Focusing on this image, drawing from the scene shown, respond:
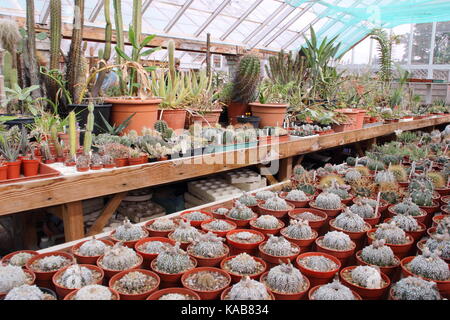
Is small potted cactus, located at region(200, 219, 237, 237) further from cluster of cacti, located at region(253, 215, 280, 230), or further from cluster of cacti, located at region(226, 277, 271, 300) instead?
cluster of cacti, located at region(226, 277, 271, 300)

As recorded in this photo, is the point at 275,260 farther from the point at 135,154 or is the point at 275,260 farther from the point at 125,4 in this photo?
the point at 125,4

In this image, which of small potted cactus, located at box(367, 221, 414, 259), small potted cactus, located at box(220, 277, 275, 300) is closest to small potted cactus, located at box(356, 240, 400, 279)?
small potted cactus, located at box(367, 221, 414, 259)

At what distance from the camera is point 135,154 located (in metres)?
2.41

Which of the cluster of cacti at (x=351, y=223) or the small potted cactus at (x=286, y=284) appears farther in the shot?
the cluster of cacti at (x=351, y=223)

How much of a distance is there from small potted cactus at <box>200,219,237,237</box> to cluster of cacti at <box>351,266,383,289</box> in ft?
2.05

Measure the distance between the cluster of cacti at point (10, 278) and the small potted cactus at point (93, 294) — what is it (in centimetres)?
21

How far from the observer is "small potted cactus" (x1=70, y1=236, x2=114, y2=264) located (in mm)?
1497

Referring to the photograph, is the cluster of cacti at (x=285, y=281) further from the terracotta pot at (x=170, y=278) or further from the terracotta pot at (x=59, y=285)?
the terracotta pot at (x=59, y=285)

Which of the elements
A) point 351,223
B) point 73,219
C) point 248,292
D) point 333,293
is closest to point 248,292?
point 248,292

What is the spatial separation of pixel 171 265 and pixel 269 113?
2.60 metres

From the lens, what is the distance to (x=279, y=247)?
1.56 m

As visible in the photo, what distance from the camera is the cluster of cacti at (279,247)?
1.55 metres

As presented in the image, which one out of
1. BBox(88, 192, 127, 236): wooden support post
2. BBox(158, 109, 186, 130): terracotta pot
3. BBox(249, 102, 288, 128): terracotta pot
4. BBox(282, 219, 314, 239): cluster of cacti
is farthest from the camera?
BBox(249, 102, 288, 128): terracotta pot

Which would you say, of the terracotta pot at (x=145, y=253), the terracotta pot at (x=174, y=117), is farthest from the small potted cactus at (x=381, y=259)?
the terracotta pot at (x=174, y=117)
